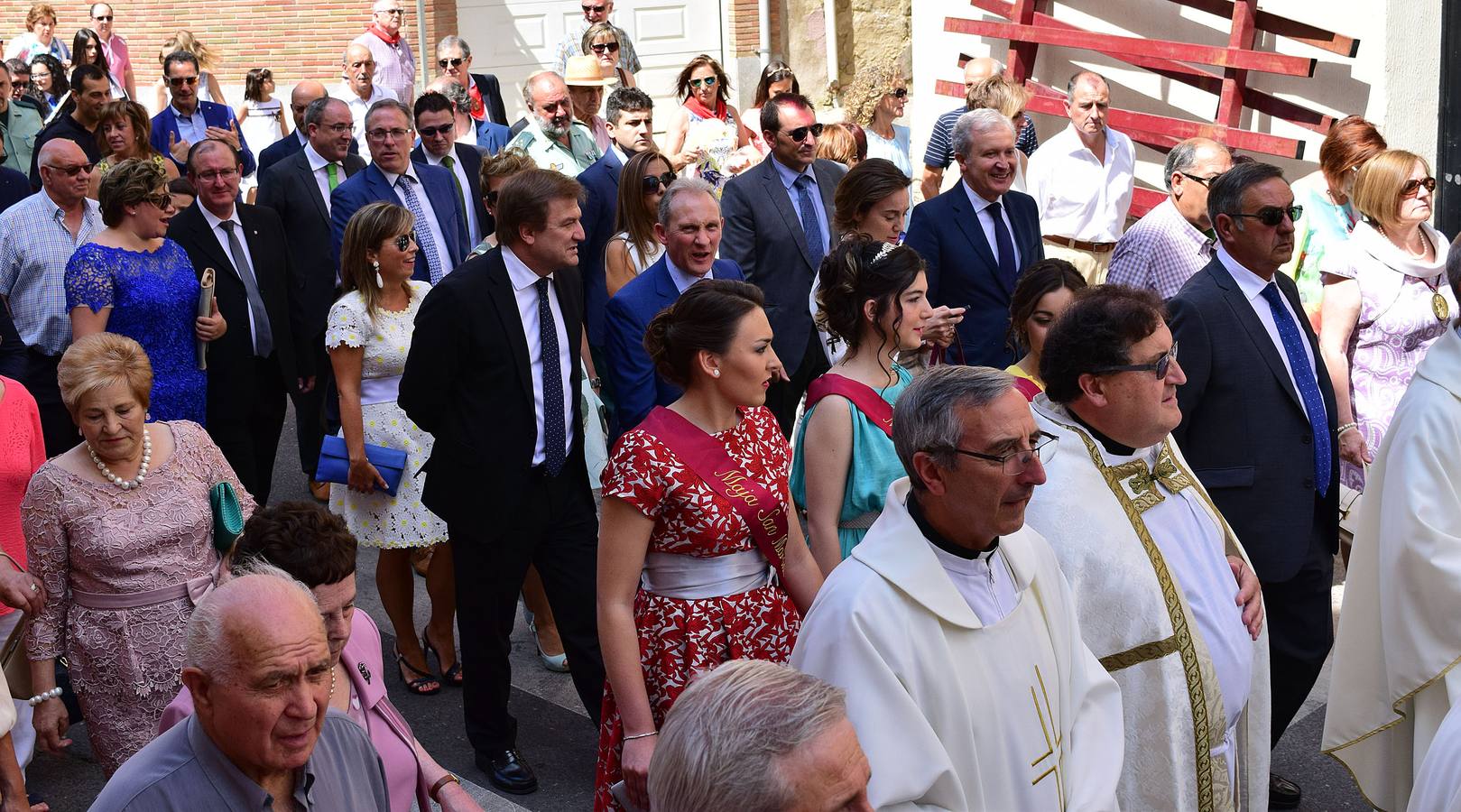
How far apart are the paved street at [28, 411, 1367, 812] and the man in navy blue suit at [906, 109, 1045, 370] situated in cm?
207

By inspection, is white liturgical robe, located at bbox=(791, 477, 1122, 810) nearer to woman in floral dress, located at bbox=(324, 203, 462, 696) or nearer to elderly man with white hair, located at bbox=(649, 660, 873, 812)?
elderly man with white hair, located at bbox=(649, 660, 873, 812)

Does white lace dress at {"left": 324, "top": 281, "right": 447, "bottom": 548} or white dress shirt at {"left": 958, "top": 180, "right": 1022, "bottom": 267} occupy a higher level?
white dress shirt at {"left": 958, "top": 180, "right": 1022, "bottom": 267}

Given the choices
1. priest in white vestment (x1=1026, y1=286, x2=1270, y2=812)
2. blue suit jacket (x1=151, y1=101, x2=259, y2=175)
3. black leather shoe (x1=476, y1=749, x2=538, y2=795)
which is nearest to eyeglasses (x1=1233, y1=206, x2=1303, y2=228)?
priest in white vestment (x1=1026, y1=286, x2=1270, y2=812)

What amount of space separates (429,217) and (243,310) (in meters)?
1.31

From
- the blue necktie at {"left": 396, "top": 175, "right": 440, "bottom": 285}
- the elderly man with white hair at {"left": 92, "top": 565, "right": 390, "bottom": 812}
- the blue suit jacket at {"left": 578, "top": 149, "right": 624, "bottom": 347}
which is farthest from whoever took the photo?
the blue necktie at {"left": 396, "top": 175, "right": 440, "bottom": 285}

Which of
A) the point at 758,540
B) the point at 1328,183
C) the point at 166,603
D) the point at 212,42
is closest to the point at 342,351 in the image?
the point at 166,603

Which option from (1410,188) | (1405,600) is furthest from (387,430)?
(1410,188)

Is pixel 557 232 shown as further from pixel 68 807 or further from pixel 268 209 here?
pixel 268 209

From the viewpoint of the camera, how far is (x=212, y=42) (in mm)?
20203

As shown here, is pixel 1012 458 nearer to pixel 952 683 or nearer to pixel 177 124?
pixel 952 683

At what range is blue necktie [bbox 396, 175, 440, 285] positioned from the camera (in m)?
8.20

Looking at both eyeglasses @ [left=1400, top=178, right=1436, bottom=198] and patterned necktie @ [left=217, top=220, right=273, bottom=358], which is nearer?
eyeglasses @ [left=1400, top=178, right=1436, bottom=198]

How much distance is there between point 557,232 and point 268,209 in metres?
3.51

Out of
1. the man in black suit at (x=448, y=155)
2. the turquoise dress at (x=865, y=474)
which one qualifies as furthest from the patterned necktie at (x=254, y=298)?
the turquoise dress at (x=865, y=474)
